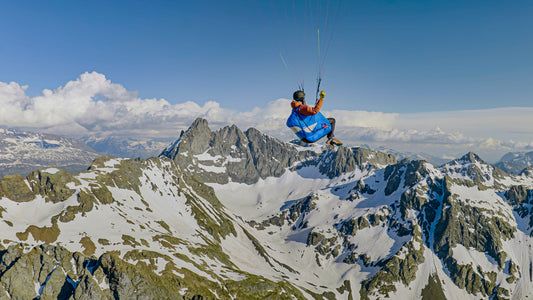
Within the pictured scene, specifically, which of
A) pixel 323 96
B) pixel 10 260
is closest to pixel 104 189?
pixel 10 260

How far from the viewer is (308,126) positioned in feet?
94.2

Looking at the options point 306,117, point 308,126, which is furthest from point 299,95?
point 308,126

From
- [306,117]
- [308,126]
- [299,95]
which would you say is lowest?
[308,126]

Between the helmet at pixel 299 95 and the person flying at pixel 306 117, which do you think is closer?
the person flying at pixel 306 117

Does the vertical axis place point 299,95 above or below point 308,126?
above

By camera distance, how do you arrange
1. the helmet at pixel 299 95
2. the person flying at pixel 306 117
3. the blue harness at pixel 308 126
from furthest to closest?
the blue harness at pixel 308 126, the helmet at pixel 299 95, the person flying at pixel 306 117

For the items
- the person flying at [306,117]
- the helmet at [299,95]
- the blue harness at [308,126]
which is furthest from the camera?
the blue harness at [308,126]

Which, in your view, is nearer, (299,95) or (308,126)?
(299,95)

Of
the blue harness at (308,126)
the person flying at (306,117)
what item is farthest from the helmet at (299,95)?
the blue harness at (308,126)

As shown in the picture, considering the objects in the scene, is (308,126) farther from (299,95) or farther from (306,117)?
(299,95)

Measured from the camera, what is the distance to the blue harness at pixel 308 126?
28473 mm

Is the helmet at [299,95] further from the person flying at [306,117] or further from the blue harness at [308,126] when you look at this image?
the blue harness at [308,126]

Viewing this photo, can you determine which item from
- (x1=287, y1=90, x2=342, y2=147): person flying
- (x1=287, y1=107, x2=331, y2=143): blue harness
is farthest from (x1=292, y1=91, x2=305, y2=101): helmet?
(x1=287, y1=107, x2=331, y2=143): blue harness

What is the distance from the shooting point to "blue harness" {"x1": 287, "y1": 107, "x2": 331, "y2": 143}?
1121 inches
